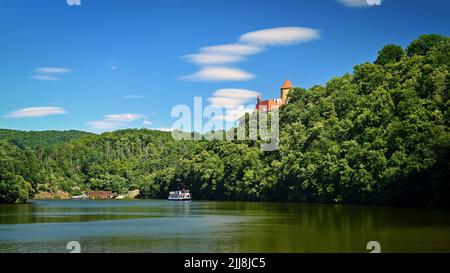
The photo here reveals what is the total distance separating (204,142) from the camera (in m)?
163

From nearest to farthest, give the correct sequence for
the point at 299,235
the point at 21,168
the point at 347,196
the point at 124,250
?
the point at 124,250 < the point at 299,235 < the point at 347,196 < the point at 21,168

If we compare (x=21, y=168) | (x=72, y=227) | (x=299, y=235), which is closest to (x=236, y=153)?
(x=21, y=168)

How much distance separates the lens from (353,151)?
88438 mm

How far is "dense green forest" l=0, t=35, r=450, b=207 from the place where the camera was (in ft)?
242

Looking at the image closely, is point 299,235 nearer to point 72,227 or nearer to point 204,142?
point 72,227

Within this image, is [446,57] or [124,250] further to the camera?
[446,57]

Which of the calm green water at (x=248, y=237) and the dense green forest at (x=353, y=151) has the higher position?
the dense green forest at (x=353, y=151)

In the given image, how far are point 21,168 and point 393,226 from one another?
3741 inches

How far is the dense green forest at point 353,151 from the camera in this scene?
242ft

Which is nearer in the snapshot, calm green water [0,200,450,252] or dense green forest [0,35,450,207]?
calm green water [0,200,450,252]

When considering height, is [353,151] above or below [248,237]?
above

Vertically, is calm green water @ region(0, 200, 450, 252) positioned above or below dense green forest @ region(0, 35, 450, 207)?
below

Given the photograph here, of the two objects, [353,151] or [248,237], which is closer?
A: [248,237]

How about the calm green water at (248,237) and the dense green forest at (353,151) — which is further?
the dense green forest at (353,151)
